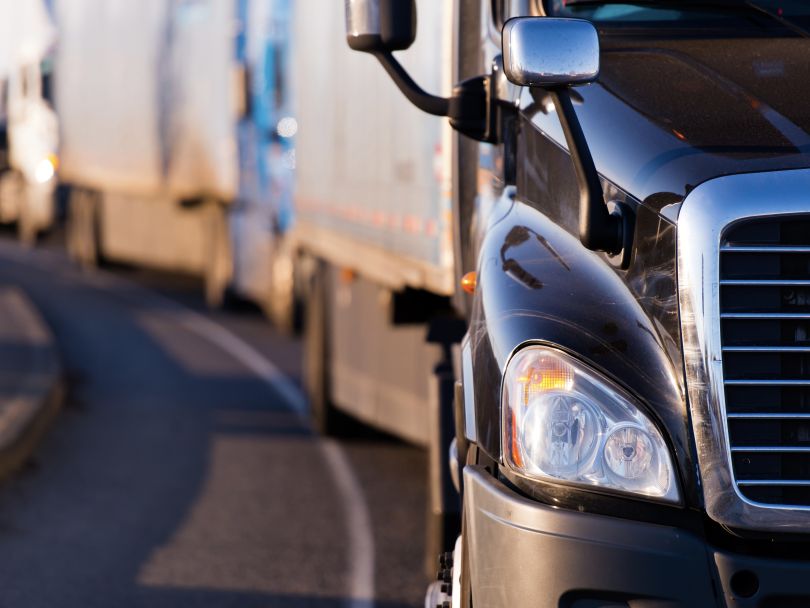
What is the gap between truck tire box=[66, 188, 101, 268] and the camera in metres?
27.7

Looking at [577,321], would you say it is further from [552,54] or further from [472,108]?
[472,108]

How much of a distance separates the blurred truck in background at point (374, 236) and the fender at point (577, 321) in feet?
6.73

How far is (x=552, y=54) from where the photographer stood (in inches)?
168

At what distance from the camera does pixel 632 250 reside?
164 inches

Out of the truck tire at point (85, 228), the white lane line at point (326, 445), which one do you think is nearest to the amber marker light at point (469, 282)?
the white lane line at point (326, 445)

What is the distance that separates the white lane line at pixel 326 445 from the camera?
777cm

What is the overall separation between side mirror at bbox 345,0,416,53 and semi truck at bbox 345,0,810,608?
737 mm

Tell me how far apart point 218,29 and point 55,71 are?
10658 mm

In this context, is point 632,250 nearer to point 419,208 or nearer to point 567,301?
point 567,301

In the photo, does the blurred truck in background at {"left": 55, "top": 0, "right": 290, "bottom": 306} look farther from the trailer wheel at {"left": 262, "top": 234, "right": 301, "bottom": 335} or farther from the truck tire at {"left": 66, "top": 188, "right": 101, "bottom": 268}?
the trailer wheel at {"left": 262, "top": 234, "right": 301, "bottom": 335}

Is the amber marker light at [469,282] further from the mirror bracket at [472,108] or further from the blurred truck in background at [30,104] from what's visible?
the blurred truck in background at [30,104]

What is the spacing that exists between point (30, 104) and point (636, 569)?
91.3ft

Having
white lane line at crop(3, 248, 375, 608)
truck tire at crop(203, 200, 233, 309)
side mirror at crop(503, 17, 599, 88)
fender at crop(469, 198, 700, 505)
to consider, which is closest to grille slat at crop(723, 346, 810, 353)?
fender at crop(469, 198, 700, 505)

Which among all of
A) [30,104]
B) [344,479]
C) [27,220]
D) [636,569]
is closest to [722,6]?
[636,569]
